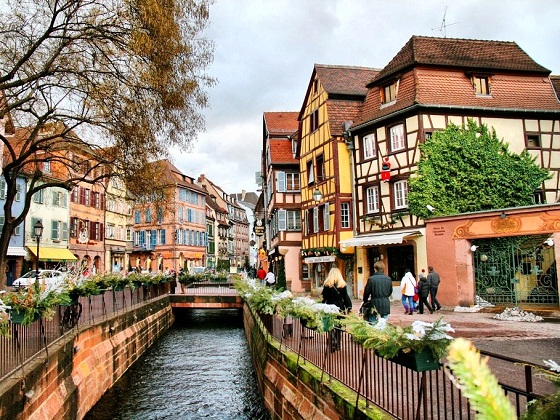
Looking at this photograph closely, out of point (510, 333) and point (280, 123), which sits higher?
point (280, 123)

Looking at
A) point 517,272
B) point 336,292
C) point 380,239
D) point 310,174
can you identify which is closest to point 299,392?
point 336,292

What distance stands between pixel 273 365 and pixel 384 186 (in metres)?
16.6

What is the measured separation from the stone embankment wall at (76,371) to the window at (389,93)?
1570 centimetres

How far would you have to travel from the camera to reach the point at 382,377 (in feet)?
18.6

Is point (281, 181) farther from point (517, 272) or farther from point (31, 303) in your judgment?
point (31, 303)

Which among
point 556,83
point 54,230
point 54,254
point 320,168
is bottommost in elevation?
point 54,254

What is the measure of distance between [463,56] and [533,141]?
5.54 metres

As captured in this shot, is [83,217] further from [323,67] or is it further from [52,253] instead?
[323,67]

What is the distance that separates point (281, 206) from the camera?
37.6m

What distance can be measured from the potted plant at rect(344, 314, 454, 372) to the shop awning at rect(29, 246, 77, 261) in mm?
38210

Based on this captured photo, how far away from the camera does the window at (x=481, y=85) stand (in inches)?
1007

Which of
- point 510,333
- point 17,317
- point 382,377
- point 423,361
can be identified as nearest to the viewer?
point 423,361

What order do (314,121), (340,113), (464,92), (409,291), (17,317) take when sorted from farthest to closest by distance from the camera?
(314,121) < (340,113) < (464,92) < (409,291) < (17,317)

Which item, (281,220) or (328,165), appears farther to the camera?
(281,220)
